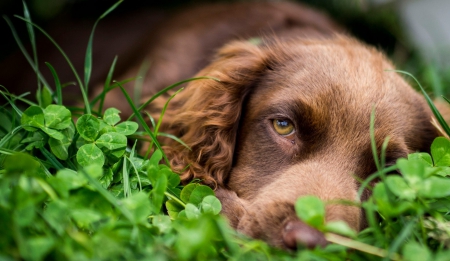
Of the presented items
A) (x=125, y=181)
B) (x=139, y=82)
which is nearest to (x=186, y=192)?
(x=125, y=181)

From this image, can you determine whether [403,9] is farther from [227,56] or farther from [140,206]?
[140,206]

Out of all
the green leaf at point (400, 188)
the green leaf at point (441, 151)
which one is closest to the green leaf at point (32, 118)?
the green leaf at point (400, 188)

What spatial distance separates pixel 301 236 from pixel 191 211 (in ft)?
1.44

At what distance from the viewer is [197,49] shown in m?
3.33

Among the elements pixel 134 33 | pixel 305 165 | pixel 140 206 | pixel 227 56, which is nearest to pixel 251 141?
pixel 305 165

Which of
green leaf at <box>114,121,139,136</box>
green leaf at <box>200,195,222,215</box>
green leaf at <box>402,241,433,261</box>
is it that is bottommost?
green leaf at <box>200,195,222,215</box>

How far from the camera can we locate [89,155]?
6.17ft

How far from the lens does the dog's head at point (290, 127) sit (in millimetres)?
1974

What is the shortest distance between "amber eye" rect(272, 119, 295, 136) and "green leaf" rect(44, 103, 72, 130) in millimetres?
921

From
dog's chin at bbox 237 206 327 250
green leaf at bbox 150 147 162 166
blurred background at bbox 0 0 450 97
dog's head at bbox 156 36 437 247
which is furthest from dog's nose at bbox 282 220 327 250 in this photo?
blurred background at bbox 0 0 450 97

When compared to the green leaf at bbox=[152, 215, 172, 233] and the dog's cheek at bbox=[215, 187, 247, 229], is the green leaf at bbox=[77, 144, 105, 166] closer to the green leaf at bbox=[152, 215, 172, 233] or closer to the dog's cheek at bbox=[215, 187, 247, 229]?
the green leaf at bbox=[152, 215, 172, 233]

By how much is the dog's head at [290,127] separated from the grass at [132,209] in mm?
191

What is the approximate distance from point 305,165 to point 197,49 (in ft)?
5.16

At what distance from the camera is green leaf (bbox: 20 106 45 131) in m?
1.89
